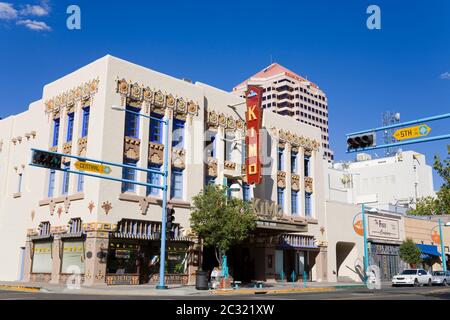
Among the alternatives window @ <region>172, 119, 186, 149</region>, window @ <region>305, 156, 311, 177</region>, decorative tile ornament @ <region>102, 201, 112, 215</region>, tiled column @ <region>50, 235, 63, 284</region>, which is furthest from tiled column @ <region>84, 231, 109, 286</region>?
window @ <region>305, 156, 311, 177</region>

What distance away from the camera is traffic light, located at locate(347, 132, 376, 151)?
64.6ft

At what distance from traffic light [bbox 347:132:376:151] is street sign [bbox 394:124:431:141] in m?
0.94

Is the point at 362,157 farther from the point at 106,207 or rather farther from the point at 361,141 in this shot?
the point at 361,141

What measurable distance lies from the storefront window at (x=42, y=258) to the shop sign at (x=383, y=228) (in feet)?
103

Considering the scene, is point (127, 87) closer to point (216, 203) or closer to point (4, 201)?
point (216, 203)

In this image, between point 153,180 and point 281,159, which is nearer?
point 153,180

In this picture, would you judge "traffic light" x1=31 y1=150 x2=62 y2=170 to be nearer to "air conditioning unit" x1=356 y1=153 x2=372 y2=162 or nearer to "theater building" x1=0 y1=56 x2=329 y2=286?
"theater building" x1=0 y1=56 x2=329 y2=286

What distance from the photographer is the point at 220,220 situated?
3064 centimetres

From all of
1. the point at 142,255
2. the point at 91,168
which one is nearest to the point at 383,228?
the point at 142,255

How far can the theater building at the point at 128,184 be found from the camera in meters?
31.0

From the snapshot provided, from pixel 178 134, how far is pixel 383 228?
2753 cm

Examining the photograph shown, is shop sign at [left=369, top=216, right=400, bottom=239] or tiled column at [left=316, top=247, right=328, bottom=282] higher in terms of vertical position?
shop sign at [left=369, top=216, right=400, bottom=239]

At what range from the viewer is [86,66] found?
33.6m

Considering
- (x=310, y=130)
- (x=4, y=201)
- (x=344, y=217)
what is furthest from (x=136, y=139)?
(x=344, y=217)
